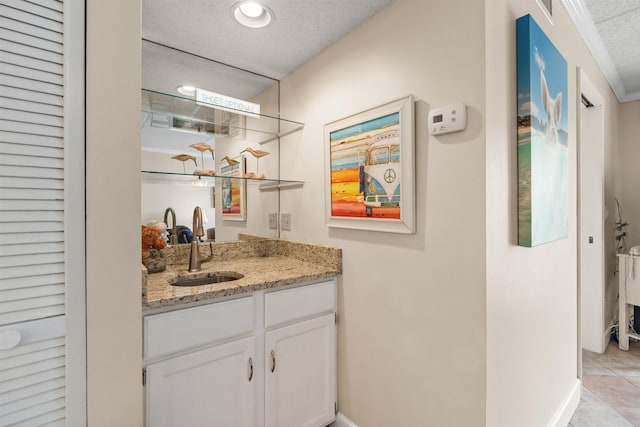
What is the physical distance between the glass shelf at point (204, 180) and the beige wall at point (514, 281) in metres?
1.20

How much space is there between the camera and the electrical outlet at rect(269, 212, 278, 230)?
7.41ft

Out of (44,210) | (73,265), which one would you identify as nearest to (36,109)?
(44,210)

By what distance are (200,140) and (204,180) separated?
25cm

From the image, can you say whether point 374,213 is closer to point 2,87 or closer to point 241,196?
point 241,196

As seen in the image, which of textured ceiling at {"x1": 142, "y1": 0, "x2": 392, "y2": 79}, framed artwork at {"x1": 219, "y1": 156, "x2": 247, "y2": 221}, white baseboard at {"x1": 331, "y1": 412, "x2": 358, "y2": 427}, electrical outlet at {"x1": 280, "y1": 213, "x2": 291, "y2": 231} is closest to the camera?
textured ceiling at {"x1": 142, "y1": 0, "x2": 392, "y2": 79}

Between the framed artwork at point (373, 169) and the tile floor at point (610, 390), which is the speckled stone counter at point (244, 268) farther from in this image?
the tile floor at point (610, 390)

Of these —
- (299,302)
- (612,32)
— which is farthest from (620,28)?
(299,302)

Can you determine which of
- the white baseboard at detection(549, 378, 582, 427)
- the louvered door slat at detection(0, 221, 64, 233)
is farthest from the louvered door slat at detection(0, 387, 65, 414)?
the white baseboard at detection(549, 378, 582, 427)

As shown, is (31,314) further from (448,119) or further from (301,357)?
(448,119)

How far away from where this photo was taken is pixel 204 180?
76.7 inches

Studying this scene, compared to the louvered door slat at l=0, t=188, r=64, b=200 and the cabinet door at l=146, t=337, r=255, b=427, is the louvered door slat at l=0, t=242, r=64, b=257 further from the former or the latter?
the cabinet door at l=146, t=337, r=255, b=427

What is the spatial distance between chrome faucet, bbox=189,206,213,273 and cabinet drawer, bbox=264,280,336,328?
1.78 ft

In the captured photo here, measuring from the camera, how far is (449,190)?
1252mm

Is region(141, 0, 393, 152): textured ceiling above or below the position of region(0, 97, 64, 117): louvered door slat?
above
